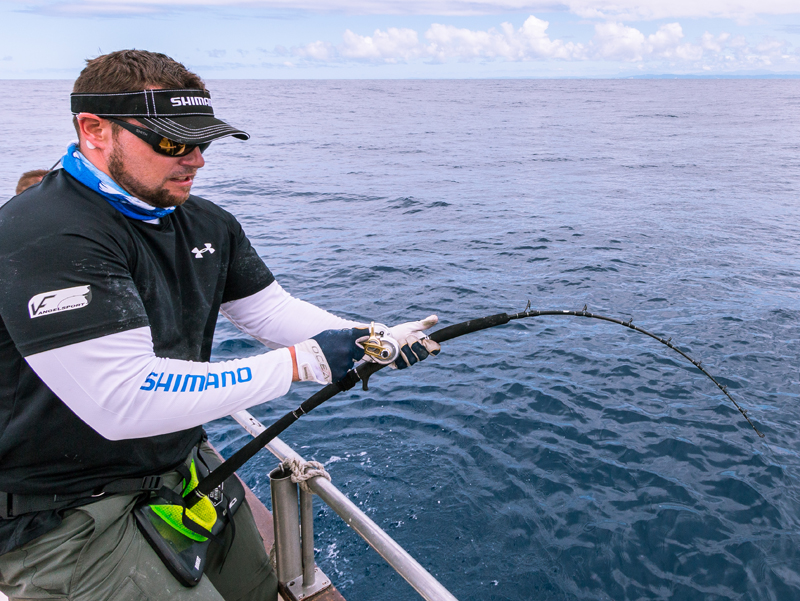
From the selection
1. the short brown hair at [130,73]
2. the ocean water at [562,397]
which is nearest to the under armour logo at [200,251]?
the short brown hair at [130,73]

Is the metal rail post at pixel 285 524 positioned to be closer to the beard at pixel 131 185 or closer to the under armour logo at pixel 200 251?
the under armour logo at pixel 200 251

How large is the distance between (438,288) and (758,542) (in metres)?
6.68

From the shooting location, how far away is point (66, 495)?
2006mm

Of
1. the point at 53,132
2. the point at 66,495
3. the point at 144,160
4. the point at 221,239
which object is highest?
the point at 144,160

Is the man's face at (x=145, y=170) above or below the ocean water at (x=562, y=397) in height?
above

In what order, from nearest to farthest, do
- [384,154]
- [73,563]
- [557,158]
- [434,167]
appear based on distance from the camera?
[73,563] < [434,167] < [557,158] < [384,154]

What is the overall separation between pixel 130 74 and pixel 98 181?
0.38 m

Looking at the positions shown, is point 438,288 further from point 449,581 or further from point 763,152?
point 763,152

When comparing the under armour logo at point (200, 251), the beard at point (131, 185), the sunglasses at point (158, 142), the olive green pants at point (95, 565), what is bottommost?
the olive green pants at point (95, 565)

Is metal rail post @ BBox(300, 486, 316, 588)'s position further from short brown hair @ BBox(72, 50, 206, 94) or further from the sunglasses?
short brown hair @ BBox(72, 50, 206, 94)

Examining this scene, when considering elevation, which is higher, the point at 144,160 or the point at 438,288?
the point at 144,160

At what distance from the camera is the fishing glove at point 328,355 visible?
219 cm

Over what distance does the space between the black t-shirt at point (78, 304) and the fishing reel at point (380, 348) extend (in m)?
0.67

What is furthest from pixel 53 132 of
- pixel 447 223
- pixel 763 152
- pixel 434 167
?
pixel 763 152
